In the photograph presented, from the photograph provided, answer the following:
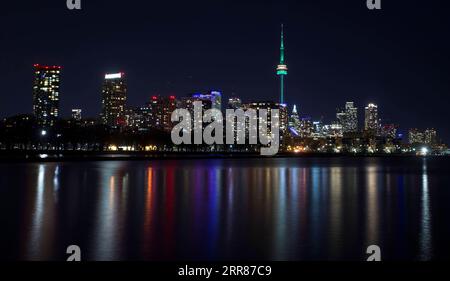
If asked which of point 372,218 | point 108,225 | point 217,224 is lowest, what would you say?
point 372,218

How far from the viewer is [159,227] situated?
57.3 ft

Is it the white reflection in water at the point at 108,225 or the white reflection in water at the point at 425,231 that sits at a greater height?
the white reflection in water at the point at 108,225

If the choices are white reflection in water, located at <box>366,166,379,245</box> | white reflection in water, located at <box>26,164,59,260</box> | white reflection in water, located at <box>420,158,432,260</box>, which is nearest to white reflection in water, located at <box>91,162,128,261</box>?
white reflection in water, located at <box>26,164,59,260</box>

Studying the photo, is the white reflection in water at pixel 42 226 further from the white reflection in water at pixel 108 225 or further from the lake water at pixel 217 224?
the white reflection in water at pixel 108 225

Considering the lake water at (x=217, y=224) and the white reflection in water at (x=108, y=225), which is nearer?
the white reflection in water at (x=108, y=225)

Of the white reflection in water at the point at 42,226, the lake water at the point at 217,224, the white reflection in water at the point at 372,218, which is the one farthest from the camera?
the white reflection in water at the point at 372,218

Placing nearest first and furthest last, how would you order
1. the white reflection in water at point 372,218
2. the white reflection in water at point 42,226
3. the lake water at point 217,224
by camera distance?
the white reflection in water at point 42,226
the lake water at point 217,224
the white reflection in water at point 372,218

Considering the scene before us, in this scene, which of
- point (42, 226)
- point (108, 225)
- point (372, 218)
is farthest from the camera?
point (372, 218)

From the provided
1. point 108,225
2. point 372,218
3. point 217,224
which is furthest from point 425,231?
point 108,225

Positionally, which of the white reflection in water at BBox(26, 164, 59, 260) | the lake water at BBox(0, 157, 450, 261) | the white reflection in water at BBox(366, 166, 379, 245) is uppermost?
the white reflection in water at BBox(26, 164, 59, 260)

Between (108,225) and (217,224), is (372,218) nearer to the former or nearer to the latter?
(217,224)

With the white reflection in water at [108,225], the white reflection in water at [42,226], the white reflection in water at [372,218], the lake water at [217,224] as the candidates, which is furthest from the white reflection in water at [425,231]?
the white reflection in water at [42,226]

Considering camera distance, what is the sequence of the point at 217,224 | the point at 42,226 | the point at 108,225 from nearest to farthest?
the point at 42,226
the point at 108,225
the point at 217,224

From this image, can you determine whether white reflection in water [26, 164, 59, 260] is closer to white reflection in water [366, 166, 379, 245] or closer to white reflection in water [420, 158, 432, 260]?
white reflection in water [366, 166, 379, 245]
